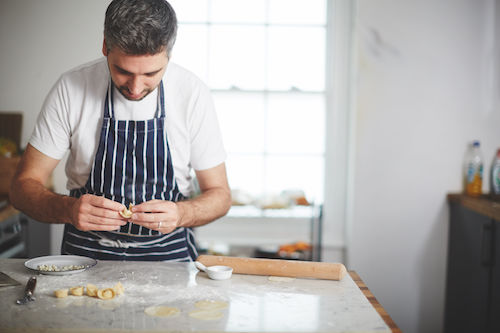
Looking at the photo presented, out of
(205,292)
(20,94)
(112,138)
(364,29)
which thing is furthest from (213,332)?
(364,29)

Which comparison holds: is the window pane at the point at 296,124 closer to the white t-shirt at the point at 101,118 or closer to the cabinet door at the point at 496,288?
the cabinet door at the point at 496,288

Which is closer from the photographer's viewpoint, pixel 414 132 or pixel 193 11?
pixel 414 132

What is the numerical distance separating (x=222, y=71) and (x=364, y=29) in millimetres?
866

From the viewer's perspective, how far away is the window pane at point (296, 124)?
3.28 m

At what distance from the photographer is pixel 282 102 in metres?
3.29

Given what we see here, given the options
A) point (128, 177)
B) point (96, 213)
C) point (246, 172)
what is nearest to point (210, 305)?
point (96, 213)

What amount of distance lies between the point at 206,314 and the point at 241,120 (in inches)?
83.1

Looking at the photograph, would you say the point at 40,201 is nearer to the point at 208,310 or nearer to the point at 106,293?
the point at 106,293

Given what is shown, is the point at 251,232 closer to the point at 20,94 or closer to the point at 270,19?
the point at 270,19

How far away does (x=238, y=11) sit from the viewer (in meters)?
3.20

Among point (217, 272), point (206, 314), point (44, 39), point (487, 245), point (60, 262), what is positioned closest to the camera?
point (206, 314)

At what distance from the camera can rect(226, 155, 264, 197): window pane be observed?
129 inches

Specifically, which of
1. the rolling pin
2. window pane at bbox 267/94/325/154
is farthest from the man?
window pane at bbox 267/94/325/154

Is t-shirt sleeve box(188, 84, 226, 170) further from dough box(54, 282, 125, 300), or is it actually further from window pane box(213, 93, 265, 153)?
window pane box(213, 93, 265, 153)
